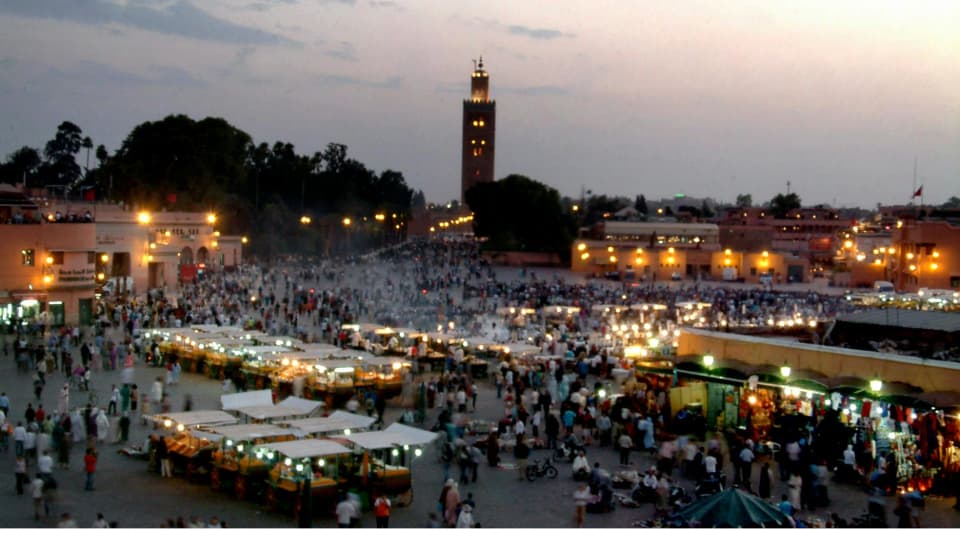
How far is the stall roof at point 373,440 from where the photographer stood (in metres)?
12.5

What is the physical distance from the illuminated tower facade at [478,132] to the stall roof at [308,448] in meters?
124

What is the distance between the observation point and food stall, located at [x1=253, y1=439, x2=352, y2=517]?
39.2 ft

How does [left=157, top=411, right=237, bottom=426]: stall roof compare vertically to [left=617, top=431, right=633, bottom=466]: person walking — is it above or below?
above

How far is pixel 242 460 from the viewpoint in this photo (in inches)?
504

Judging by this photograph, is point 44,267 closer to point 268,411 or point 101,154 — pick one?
point 268,411

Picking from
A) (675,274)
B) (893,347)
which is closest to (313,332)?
(893,347)

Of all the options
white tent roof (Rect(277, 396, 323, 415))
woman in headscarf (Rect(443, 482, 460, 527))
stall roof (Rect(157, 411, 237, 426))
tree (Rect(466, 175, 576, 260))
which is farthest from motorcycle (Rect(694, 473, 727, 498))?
tree (Rect(466, 175, 576, 260))

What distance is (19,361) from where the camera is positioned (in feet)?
71.6

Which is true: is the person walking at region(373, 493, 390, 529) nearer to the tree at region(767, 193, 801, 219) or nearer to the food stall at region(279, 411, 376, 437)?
the food stall at region(279, 411, 376, 437)

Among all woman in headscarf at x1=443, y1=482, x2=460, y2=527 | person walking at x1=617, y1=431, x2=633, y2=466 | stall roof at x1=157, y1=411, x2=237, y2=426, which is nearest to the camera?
woman in headscarf at x1=443, y1=482, x2=460, y2=527

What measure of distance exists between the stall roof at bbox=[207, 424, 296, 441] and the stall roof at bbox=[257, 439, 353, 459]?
0.44m

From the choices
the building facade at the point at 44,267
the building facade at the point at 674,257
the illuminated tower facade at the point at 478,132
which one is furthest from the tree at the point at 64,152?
the illuminated tower facade at the point at 478,132

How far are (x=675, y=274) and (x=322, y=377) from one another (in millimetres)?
44674

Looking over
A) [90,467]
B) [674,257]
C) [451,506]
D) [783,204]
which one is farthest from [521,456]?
[783,204]
